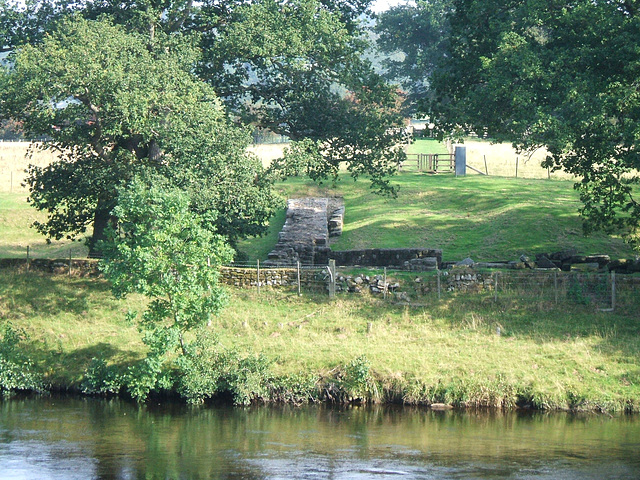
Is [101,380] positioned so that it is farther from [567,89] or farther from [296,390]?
[567,89]

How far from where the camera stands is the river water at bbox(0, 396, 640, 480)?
64.4 ft

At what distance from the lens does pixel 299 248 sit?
3619 centimetres

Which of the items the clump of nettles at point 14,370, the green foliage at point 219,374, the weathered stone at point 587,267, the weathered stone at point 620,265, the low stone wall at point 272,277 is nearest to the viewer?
the green foliage at point 219,374

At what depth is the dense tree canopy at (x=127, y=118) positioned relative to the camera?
29062mm

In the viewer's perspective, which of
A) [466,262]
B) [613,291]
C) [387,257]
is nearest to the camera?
[613,291]

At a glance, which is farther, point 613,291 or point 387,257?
point 387,257

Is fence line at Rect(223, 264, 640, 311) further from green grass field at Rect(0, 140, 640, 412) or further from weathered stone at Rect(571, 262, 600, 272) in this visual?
weathered stone at Rect(571, 262, 600, 272)

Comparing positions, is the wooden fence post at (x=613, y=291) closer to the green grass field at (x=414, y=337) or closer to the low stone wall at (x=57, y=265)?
the green grass field at (x=414, y=337)

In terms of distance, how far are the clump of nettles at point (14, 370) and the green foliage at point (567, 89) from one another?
16.4 m

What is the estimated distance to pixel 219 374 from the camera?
83.8 feet

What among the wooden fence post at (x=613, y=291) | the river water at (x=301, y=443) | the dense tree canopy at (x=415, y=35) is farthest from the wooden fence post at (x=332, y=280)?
the dense tree canopy at (x=415, y=35)

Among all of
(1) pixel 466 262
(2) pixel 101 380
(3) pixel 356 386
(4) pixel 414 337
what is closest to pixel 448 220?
(1) pixel 466 262

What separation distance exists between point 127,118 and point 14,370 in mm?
8544

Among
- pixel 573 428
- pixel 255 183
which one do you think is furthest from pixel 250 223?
pixel 573 428
